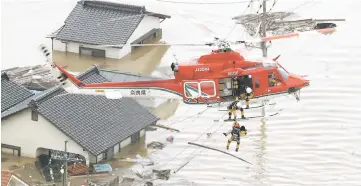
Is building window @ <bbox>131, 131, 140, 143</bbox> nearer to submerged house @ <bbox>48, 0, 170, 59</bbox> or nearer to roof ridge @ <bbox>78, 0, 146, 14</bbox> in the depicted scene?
submerged house @ <bbox>48, 0, 170, 59</bbox>

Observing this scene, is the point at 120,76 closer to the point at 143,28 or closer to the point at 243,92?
the point at 143,28

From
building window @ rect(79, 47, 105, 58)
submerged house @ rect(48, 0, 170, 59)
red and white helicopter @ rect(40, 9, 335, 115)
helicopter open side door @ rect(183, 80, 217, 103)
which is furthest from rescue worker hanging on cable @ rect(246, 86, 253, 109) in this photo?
building window @ rect(79, 47, 105, 58)

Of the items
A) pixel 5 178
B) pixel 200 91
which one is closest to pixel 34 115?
pixel 5 178

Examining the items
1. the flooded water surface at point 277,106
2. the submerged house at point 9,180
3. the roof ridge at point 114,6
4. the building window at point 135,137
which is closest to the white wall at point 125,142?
the building window at point 135,137

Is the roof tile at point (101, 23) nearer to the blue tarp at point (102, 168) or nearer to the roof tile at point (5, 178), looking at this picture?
the blue tarp at point (102, 168)

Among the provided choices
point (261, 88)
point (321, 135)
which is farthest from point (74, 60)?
point (261, 88)

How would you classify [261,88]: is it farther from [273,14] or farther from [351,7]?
[351,7]
